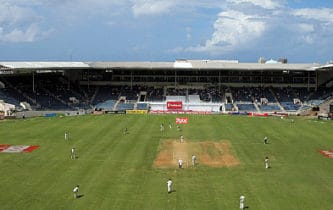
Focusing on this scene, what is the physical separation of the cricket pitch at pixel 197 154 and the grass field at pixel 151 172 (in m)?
0.93

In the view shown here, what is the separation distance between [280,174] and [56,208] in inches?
747

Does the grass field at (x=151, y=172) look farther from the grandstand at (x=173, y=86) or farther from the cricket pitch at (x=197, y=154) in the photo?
the grandstand at (x=173, y=86)

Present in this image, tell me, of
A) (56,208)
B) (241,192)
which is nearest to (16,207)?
(56,208)

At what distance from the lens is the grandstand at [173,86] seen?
88.6m

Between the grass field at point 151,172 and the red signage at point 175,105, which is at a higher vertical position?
the red signage at point 175,105

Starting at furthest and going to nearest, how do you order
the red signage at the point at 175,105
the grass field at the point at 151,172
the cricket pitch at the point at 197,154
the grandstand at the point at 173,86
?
the red signage at the point at 175,105 < the grandstand at the point at 173,86 < the cricket pitch at the point at 197,154 < the grass field at the point at 151,172

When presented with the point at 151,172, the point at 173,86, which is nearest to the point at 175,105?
the point at 173,86

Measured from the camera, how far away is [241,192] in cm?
3197

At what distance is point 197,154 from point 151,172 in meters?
9.04

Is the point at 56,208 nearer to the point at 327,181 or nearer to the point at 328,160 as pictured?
the point at 327,181

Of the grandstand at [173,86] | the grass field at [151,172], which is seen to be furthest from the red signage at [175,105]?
the grass field at [151,172]

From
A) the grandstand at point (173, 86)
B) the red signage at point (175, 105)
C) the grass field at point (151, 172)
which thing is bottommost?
the grass field at point (151, 172)

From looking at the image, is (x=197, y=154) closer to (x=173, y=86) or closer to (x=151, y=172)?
(x=151, y=172)

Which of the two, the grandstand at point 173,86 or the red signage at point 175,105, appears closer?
the grandstand at point 173,86
